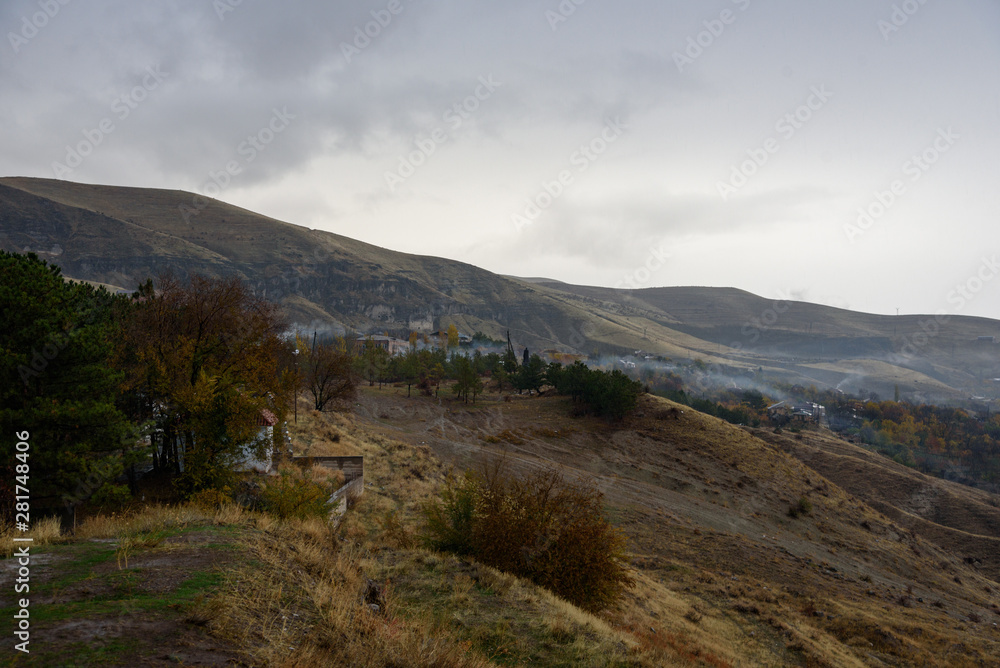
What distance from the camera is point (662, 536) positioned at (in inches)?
1227

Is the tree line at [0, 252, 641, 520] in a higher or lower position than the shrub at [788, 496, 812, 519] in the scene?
higher

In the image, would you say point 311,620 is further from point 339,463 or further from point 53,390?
point 339,463

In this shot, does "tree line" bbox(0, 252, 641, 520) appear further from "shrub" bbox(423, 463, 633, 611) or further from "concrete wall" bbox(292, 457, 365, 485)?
"shrub" bbox(423, 463, 633, 611)

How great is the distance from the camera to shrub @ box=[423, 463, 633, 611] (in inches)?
577

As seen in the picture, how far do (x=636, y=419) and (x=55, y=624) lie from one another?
54.8 m

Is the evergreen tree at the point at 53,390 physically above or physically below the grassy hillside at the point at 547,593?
above

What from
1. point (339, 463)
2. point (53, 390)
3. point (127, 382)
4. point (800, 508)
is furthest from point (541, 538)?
point (800, 508)

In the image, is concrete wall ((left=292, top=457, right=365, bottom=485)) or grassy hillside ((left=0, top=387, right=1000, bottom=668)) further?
concrete wall ((left=292, top=457, right=365, bottom=485))

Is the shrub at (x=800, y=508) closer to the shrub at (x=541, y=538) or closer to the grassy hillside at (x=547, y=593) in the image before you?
the grassy hillside at (x=547, y=593)

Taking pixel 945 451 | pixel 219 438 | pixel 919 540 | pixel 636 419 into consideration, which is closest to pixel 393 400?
pixel 636 419

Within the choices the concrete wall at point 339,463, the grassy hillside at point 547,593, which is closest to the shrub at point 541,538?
the grassy hillside at point 547,593

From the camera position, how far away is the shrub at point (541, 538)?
48.1 feet

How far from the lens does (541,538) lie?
1512 cm

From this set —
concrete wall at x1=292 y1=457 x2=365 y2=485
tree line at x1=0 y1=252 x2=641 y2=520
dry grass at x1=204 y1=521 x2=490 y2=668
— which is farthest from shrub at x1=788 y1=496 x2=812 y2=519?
dry grass at x1=204 y1=521 x2=490 y2=668
